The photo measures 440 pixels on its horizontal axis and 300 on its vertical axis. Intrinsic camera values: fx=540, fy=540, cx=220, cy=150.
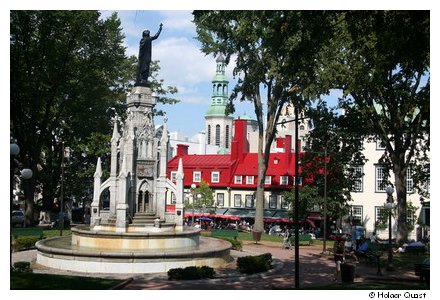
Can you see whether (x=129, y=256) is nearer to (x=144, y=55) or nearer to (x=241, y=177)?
(x=144, y=55)

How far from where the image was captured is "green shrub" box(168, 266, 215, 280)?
67.1 feet

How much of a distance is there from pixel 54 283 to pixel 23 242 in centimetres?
1326

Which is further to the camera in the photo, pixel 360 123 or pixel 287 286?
pixel 360 123

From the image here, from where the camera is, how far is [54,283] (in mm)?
17250

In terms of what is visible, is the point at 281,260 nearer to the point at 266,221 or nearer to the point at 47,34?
the point at 47,34

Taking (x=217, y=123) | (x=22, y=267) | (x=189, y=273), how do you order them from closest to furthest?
(x=189, y=273)
(x=22, y=267)
(x=217, y=123)

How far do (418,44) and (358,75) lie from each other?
12.0 meters

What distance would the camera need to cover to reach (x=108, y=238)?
24156 millimetres

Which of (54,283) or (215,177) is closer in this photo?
(54,283)

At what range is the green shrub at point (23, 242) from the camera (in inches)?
1136

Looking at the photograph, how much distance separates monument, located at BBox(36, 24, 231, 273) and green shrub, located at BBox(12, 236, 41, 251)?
224cm

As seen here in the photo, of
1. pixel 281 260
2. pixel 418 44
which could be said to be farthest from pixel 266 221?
pixel 418 44

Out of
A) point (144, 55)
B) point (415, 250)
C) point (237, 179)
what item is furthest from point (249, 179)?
point (144, 55)
